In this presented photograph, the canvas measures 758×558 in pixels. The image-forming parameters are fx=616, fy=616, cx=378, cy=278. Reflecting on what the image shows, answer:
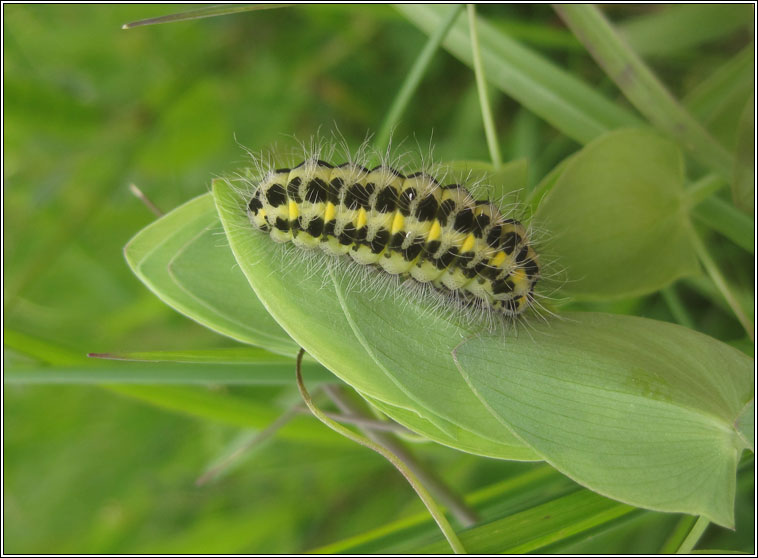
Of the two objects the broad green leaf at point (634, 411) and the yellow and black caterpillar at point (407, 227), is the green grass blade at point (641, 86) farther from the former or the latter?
the broad green leaf at point (634, 411)

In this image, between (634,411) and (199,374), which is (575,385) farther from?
(199,374)

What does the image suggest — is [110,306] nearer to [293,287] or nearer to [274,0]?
[274,0]

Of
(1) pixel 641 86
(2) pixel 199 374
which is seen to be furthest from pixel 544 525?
(1) pixel 641 86

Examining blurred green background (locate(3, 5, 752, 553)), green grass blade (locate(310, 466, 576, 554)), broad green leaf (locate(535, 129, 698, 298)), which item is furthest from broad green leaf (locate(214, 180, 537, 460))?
blurred green background (locate(3, 5, 752, 553))

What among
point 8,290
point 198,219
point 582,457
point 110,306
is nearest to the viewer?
point 582,457

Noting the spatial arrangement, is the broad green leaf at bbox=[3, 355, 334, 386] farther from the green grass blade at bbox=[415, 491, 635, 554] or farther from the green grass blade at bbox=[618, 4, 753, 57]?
the green grass blade at bbox=[618, 4, 753, 57]

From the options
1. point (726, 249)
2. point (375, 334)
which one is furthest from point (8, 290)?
point (726, 249)
